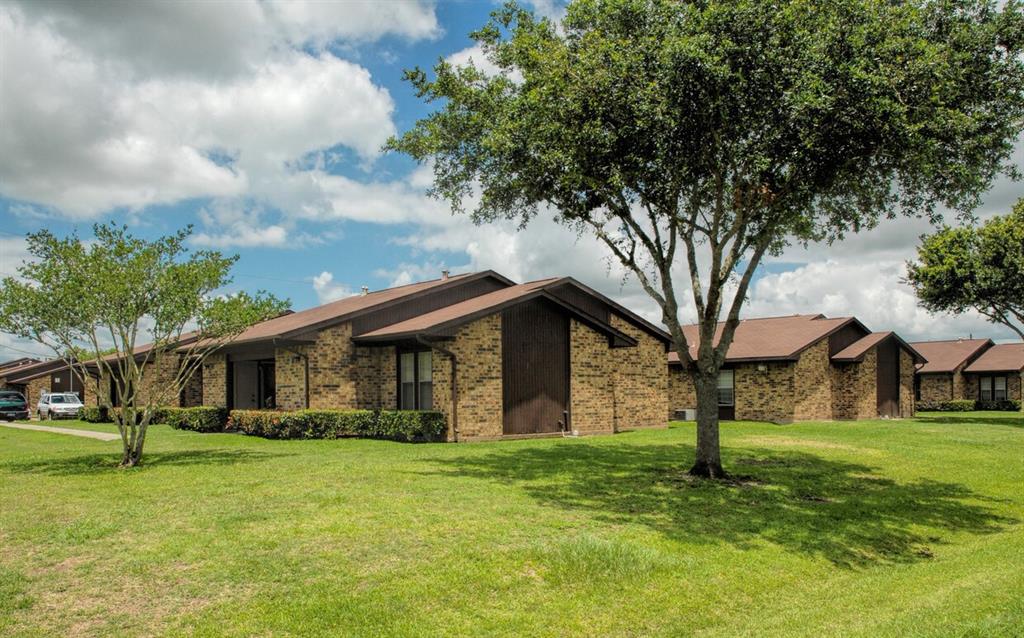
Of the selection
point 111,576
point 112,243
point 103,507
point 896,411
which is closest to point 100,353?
point 112,243

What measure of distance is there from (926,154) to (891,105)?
1.57 meters

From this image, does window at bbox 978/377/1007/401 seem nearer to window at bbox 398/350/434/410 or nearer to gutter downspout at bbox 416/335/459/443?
window at bbox 398/350/434/410

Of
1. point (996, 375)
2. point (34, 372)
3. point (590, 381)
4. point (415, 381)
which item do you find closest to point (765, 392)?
point (590, 381)

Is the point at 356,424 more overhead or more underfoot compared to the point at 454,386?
more underfoot

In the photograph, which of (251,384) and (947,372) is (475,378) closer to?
(251,384)

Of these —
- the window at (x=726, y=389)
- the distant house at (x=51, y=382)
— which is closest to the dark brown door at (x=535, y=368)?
the window at (x=726, y=389)

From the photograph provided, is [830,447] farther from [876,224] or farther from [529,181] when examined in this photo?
[529,181]

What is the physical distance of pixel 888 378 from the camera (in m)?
39.0

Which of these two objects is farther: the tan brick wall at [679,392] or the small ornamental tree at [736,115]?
the tan brick wall at [679,392]

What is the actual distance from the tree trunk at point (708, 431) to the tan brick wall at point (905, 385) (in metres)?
29.5

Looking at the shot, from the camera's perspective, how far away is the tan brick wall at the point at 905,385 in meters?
40.0

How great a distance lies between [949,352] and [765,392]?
30532 mm

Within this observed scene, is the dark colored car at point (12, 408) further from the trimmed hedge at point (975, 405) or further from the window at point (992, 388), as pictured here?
the window at point (992, 388)

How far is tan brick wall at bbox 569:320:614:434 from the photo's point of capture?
2523cm
